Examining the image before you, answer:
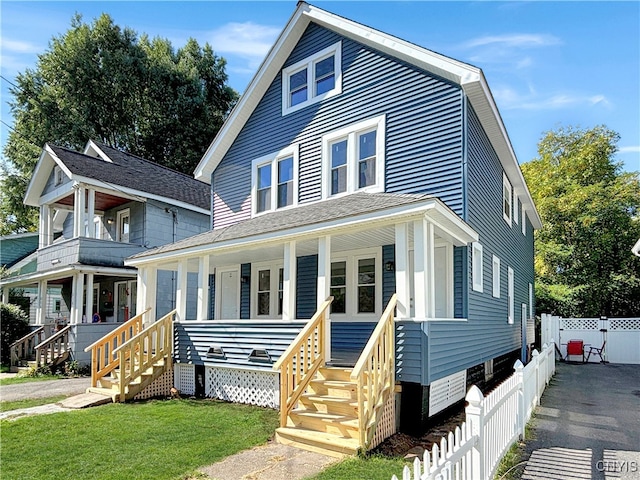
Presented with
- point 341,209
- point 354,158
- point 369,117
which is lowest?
point 341,209

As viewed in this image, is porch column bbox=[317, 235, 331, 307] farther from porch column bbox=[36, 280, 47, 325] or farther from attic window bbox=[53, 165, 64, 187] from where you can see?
Answer: porch column bbox=[36, 280, 47, 325]

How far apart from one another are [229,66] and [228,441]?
114 ft

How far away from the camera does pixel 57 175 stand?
17703mm

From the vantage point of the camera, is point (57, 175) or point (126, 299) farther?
point (126, 299)

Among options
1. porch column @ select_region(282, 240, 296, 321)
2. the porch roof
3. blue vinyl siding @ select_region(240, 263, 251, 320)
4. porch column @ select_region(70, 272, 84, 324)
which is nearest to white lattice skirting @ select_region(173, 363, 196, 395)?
blue vinyl siding @ select_region(240, 263, 251, 320)

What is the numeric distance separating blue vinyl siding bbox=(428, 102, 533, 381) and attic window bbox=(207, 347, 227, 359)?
180 inches

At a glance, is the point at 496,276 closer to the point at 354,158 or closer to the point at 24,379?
the point at 354,158

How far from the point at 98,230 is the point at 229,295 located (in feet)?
30.7

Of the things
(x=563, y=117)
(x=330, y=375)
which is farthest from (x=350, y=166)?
(x=563, y=117)

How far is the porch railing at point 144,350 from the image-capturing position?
9.76m

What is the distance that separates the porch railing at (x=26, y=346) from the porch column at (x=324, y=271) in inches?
474

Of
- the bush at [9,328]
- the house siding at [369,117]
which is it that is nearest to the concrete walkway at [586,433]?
the house siding at [369,117]

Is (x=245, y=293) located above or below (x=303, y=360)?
above

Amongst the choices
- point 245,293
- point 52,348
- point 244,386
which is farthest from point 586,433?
point 52,348
